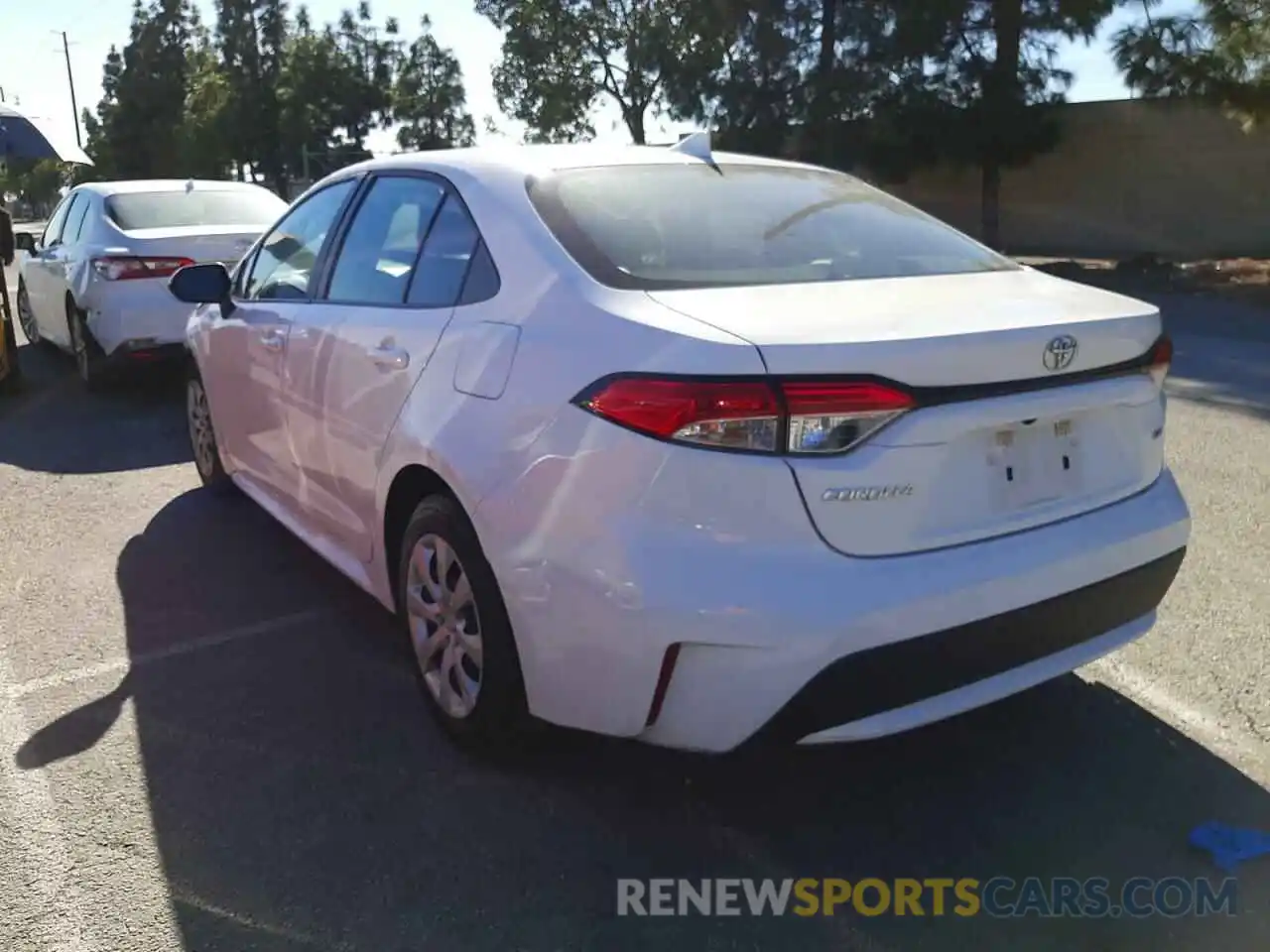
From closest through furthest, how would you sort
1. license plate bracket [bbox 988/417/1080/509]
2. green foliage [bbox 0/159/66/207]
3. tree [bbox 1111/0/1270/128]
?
license plate bracket [bbox 988/417/1080/509]
tree [bbox 1111/0/1270/128]
green foliage [bbox 0/159/66/207]

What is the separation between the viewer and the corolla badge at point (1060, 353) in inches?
109

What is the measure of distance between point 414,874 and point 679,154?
89.9 inches

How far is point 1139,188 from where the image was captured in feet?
74.2

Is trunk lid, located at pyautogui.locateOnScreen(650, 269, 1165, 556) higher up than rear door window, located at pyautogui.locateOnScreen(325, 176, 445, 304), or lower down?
lower down

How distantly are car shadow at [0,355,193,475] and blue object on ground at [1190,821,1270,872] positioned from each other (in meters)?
5.75

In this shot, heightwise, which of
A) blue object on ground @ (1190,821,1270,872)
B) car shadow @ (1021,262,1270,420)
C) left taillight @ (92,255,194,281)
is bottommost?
blue object on ground @ (1190,821,1270,872)

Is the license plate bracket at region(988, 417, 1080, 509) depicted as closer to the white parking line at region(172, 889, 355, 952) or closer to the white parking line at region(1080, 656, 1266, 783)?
the white parking line at region(1080, 656, 1266, 783)

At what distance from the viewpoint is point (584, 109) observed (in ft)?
129

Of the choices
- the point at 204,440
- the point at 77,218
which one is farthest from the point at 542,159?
the point at 77,218

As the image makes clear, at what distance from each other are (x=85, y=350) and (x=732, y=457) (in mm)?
7695

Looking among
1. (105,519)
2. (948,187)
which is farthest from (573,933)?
(948,187)

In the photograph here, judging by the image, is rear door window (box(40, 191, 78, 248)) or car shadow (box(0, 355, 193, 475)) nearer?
car shadow (box(0, 355, 193, 475))

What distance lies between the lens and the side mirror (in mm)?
4953

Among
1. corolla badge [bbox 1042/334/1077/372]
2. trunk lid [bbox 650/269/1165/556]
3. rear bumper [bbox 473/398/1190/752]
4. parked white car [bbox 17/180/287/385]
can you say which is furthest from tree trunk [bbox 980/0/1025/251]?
rear bumper [bbox 473/398/1190/752]
